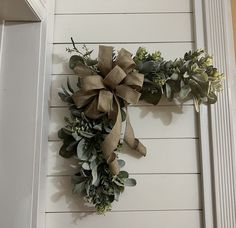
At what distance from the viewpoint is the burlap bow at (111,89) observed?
913 millimetres

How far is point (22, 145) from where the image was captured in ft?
3.01

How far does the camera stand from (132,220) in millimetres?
953

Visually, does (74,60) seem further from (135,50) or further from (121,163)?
(121,163)

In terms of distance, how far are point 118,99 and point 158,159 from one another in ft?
0.73

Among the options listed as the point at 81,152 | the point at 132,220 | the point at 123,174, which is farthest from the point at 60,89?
the point at 132,220

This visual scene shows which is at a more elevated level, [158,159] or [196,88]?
[196,88]

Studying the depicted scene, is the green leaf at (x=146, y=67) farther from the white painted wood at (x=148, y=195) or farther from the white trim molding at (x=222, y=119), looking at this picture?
the white painted wood at (x=148, y=195)

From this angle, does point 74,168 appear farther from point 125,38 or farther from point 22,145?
point 125,38

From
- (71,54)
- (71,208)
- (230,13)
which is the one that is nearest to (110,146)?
(71,208)

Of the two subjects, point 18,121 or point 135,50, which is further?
point 135,50

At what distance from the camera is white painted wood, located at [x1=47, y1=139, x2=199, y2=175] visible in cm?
98

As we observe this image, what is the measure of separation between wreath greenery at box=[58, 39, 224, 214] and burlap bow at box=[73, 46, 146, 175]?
14 mm

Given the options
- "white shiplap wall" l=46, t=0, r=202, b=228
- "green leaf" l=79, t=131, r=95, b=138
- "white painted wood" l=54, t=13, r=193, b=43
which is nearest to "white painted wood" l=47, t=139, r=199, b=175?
"white shiplap wall" l=46, t=0, r=202, b=228

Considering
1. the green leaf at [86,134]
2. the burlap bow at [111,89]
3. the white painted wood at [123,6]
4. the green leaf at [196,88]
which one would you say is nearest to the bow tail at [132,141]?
the burlap bow at [111,89]
